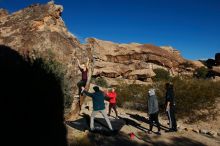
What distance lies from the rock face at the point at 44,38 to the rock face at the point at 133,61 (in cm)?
3076

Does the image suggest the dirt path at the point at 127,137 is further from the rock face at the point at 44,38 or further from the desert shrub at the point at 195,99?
the desert shrub at the point at 195,99

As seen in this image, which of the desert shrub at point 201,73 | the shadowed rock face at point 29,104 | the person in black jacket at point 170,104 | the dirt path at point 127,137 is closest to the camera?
the shadowed rock face at point 29,104

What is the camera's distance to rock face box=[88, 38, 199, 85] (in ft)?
159

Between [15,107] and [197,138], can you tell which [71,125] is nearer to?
[15,107]

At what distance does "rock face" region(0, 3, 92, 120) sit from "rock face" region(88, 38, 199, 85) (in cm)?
3076

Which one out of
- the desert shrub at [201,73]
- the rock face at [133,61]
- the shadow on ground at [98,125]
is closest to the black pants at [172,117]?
the shadow on ground at [98,125]

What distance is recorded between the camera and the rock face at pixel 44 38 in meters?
13.6

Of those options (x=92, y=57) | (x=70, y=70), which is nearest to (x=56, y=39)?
(x=70, y=70)

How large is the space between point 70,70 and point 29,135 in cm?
522

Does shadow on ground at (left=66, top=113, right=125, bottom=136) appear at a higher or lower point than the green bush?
lower

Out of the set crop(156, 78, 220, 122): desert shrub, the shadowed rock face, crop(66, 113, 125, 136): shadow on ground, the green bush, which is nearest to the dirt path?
crop(66, 113, 125, 136): shadow on ground

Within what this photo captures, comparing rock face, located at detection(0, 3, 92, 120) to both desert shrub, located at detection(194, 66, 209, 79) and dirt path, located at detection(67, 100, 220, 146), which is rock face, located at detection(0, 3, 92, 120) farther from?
desert shrub, located at detection(194, 66, 209, 79)

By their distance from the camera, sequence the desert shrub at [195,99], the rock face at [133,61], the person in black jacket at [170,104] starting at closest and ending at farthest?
1. the person in black jacket at [170,104]
2. the desert shrub at [195,99]
3. the rock face at [133,61]

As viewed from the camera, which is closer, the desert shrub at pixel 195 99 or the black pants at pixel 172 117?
the black pants at pixel 172 117
